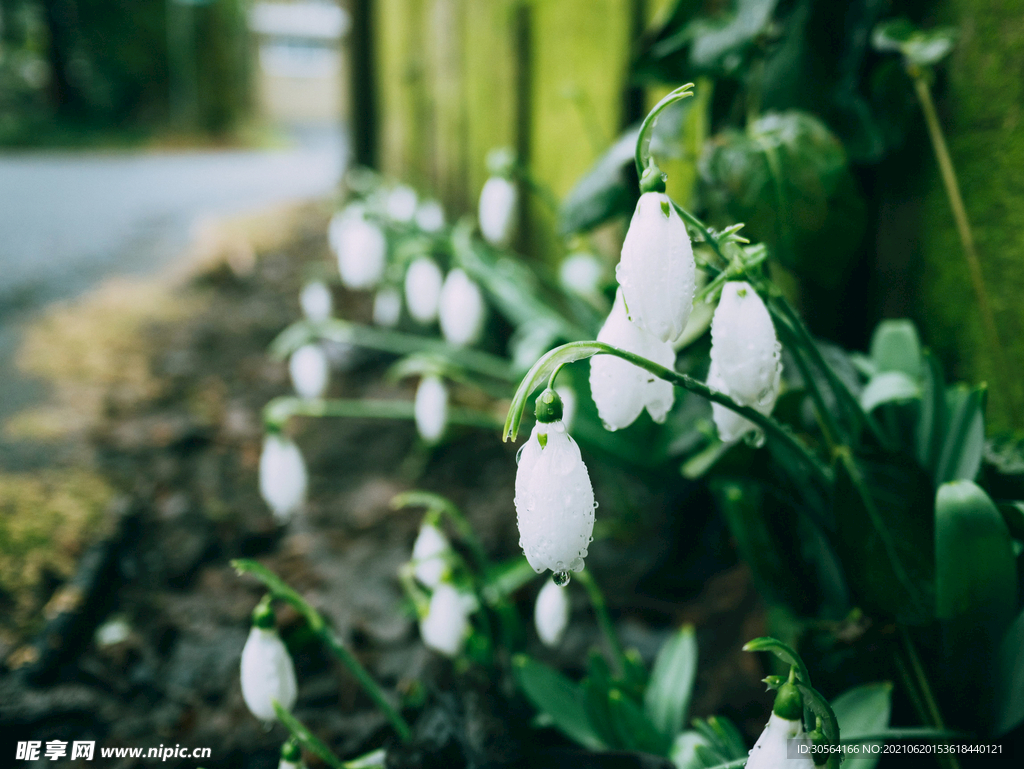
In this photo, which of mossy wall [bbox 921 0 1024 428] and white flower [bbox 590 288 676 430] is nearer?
white flower [bbox 590 288 676 430]

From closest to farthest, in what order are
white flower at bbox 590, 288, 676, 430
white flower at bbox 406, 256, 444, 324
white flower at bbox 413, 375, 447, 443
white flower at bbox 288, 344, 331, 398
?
1. white flower at bbox 590, 288, 676, 430
2. white flower at bbox 413, 375, 447, 443
3. white flower at bbox 406, 256, 444, 324
4. white flower at bbox 288, 344, 331, 398

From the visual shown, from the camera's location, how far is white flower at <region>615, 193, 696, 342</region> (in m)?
0.68

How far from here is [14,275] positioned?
137 inches

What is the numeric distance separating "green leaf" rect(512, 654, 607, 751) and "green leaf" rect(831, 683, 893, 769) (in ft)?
1.06

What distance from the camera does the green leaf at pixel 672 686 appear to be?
1.05m

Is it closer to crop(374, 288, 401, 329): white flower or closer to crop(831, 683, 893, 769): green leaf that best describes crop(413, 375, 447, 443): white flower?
crop(374, 288, 401, 329): white flower

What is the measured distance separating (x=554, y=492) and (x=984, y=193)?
0.96 metres

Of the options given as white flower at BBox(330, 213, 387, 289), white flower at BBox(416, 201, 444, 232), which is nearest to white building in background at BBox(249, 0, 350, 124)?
white flower at BBox(416, 201, 444, 232)

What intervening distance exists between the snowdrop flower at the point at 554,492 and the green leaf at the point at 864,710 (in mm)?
457

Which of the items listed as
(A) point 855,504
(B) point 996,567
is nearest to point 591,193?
(A) point 855,504

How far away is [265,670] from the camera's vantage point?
37.3 inches

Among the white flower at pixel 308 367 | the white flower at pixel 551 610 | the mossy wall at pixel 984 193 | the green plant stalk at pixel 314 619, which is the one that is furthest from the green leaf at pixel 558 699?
the white flower at pixel 308 367

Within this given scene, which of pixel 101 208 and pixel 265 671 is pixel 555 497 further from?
pixel 101 208

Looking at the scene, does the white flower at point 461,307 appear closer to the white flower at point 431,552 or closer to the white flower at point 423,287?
the white flower at point 423,287
